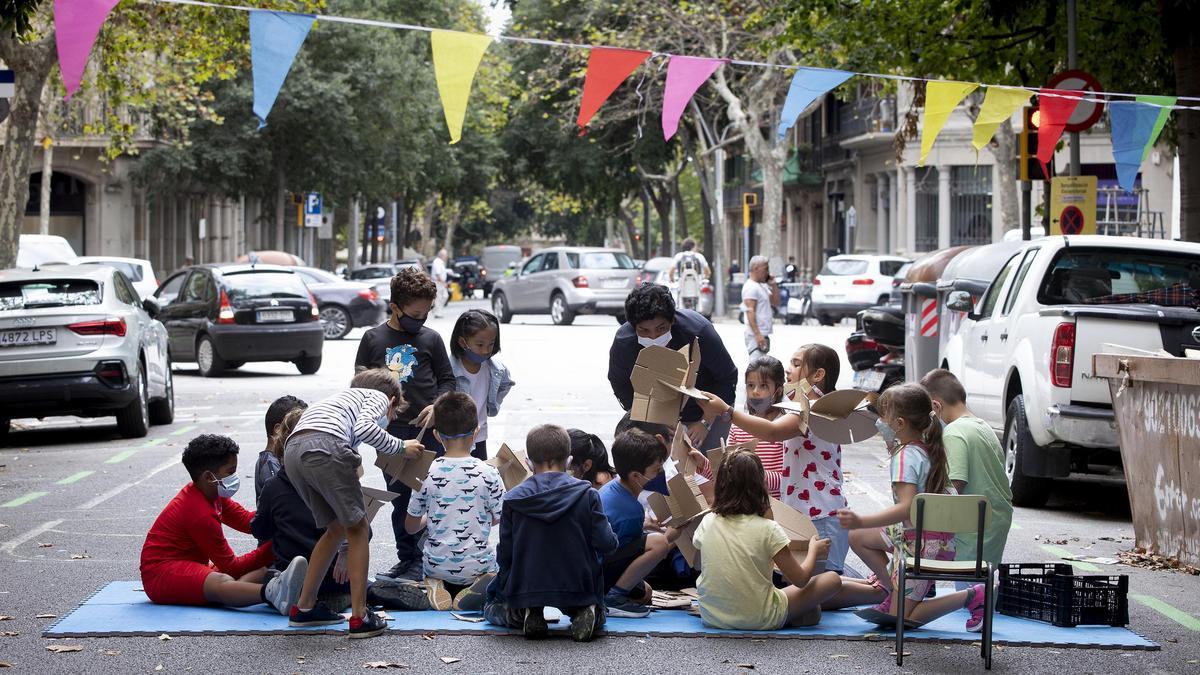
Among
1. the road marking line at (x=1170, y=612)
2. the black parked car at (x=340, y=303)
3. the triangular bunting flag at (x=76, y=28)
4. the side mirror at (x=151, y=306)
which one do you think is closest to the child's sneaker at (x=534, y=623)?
the road marking line at (x=1170, y=612)

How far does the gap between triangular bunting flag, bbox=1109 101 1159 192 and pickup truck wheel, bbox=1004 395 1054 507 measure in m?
2.15

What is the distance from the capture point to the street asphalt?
6574 millimetres

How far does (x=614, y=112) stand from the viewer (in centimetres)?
4806

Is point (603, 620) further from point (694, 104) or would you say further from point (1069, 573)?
point (694, 104)

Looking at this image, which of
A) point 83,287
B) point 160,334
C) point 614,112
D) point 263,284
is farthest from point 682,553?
point 614,112

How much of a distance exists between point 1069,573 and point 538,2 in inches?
1720

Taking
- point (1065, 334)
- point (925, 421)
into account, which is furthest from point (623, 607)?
point (1065, 334)

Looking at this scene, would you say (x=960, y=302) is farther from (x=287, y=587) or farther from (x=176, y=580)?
(x=176, y=580)

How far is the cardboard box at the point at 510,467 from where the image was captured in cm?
766

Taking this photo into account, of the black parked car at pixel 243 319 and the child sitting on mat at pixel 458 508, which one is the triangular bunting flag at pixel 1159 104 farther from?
the black parked car at pixel 243 319

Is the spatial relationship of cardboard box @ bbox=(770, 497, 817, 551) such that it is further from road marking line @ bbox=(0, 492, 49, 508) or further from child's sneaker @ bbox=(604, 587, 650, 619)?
road marking line @ bbox=(0, 492, 49, 508)

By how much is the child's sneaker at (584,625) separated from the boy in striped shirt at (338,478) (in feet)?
2.59

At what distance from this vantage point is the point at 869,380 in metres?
16.6

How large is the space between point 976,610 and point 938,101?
513 cm
